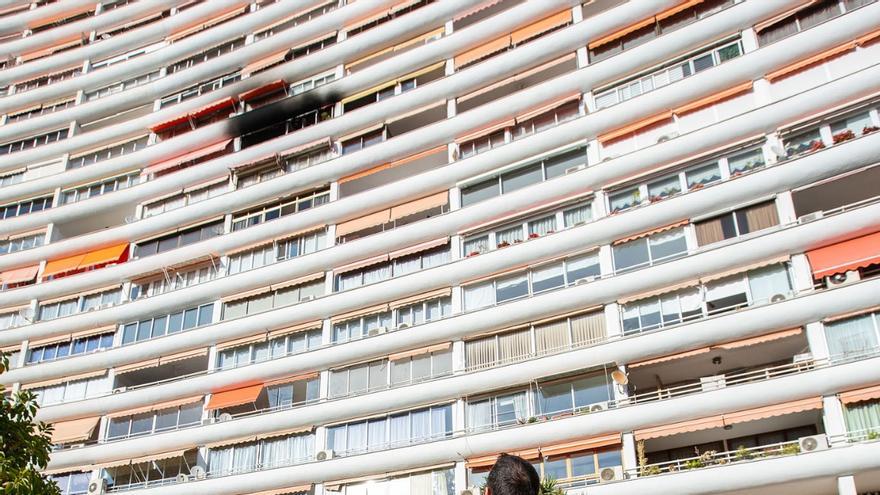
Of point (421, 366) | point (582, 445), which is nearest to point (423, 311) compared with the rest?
point (421, 366)

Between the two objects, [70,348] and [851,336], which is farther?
[70,348]

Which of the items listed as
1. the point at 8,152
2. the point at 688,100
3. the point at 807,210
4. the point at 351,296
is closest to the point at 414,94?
the point at 351,296

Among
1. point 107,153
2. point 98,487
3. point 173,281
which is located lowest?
point 98,487

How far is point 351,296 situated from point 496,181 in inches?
292

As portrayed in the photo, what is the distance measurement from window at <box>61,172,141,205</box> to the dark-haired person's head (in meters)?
42.3

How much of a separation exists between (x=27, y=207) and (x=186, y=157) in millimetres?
10996

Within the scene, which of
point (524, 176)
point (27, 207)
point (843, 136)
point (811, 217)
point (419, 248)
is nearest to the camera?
point (811, 217)

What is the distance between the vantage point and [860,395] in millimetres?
21484

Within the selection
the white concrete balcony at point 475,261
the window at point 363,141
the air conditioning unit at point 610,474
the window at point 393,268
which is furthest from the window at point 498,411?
the window at point 363,141

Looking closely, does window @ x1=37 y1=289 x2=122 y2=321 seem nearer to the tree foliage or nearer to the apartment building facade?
the apartment building facade

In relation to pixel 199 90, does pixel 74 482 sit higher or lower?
lower

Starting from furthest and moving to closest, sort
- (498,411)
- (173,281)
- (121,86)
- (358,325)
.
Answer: (121,86), (173,281), (358,325), (498,411)

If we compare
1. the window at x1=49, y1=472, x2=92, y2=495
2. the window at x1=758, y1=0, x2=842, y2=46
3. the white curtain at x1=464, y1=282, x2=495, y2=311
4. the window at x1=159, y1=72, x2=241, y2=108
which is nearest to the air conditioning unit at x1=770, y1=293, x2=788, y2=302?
the window at x1=758, y1=0, x2=842, y2=46

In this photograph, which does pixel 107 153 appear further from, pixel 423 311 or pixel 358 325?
pixel 423 311
